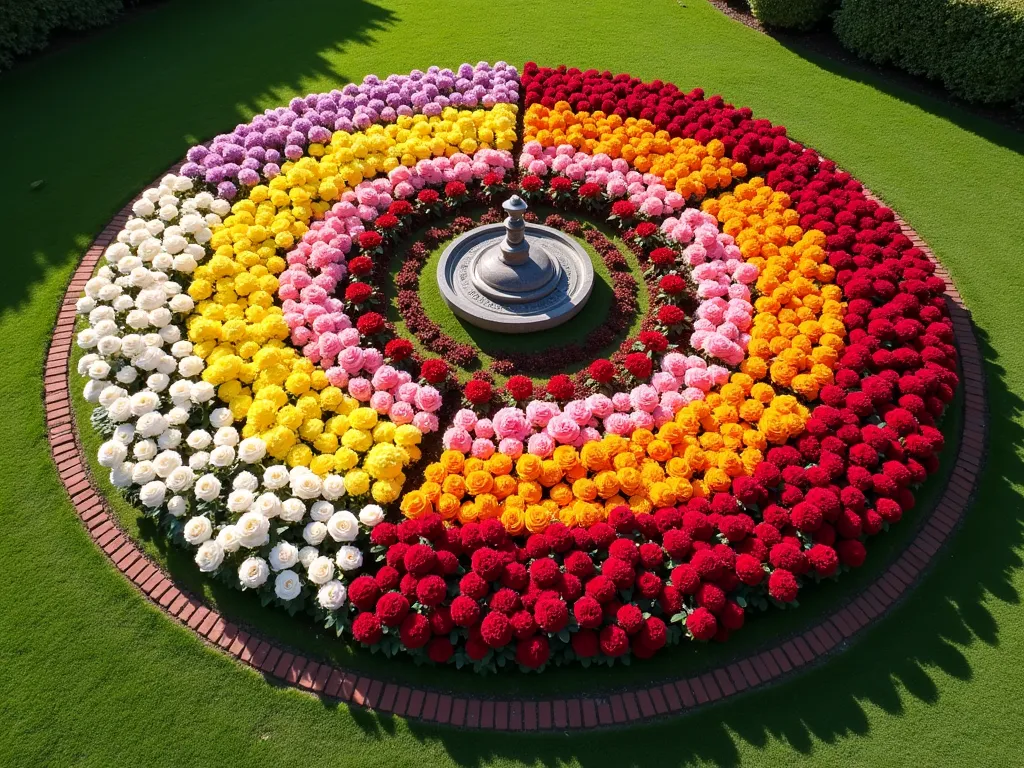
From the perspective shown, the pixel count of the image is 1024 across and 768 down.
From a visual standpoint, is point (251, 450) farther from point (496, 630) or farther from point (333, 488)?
point (496, 630)

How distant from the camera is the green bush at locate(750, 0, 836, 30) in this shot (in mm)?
15367

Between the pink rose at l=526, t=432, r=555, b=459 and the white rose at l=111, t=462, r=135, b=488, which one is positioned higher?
the pink rose at l=526, t=432, r=555, b=459

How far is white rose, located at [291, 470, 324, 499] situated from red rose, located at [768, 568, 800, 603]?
16.2ft

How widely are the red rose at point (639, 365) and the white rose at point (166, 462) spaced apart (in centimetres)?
573

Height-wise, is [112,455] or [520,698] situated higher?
[112,455]

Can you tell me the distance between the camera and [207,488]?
7008 millimetres

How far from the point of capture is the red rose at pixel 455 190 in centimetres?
1109

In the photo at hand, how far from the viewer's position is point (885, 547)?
753 cm

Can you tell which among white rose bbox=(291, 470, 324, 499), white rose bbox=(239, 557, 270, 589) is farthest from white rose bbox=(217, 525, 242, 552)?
white rose bbox=(291, 470, 324, 499)

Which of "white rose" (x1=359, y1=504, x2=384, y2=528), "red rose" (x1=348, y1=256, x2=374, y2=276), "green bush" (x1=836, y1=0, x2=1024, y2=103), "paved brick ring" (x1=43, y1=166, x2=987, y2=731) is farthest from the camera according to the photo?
"green bush" (x1=836, y1=0, x2=1024, y2=103)

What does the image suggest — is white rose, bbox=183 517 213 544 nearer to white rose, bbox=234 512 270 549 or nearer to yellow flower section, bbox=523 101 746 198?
white rose, bbox=234 512 270 549

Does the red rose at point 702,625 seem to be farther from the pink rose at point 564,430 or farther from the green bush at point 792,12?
the green bush at point 792,12

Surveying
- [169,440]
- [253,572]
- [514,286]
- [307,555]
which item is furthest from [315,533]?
[514,286]

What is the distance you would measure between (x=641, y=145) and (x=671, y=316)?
4271 millimetres
